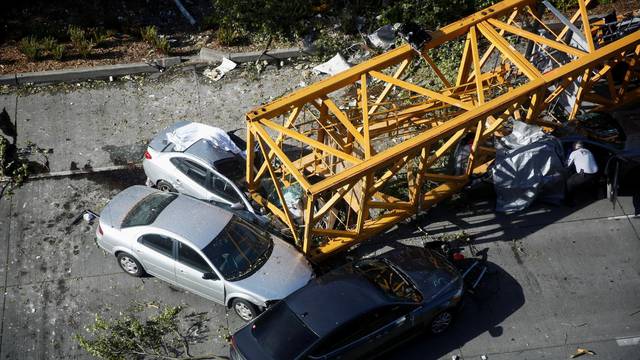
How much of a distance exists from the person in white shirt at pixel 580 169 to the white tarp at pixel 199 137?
5.67 meters

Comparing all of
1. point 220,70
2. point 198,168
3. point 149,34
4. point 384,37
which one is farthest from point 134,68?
point 384,37

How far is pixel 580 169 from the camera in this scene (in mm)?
11180

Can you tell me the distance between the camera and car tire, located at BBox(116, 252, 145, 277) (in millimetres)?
10531

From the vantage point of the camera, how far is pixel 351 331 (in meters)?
9.07

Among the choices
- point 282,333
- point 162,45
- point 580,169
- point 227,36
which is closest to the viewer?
point 282,333

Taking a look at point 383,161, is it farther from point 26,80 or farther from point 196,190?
point 26,80

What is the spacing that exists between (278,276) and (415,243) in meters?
2.62

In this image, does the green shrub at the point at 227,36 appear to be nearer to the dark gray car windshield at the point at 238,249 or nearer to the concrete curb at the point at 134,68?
the concrete curb at the point at 134,68

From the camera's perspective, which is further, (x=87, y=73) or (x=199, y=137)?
(x=87, y=73)

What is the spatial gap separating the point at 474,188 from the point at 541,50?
3.03m

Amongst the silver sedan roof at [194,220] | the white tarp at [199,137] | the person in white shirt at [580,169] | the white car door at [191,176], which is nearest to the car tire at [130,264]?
the silver sedan roof at [194,220]

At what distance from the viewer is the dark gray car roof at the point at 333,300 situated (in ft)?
29.6

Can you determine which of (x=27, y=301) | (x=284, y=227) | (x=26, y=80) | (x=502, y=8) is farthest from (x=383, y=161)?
(x=26, y=80)

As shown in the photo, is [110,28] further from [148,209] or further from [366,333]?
[366,333]
